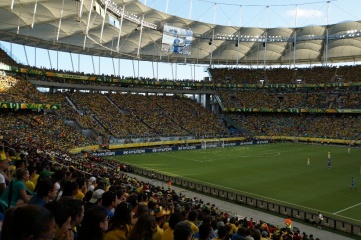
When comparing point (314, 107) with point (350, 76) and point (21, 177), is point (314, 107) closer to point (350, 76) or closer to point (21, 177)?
point (350, 76)

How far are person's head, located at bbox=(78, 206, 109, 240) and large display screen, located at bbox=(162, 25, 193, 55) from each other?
179ft

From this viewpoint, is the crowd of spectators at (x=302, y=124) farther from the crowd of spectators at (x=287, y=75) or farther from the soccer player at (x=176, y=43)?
the soccer player at (x=176, y=43)

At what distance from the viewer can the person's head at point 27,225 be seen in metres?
2.95

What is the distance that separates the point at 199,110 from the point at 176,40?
27.8m

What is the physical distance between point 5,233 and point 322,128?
77.8 meters

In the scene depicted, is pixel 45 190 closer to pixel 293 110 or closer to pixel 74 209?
pixel 74 209

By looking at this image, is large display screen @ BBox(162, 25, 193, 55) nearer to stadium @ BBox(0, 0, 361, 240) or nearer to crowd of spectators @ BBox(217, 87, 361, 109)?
stadium @ BBox(0, 0, 361, 240)

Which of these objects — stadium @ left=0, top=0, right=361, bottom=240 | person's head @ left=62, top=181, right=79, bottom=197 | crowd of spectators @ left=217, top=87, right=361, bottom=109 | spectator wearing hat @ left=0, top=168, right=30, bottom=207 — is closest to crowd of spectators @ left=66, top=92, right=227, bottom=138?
stadium @ left=0, top=0, right=361, bottom=240

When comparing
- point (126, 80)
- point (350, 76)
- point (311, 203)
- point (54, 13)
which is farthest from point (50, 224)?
point (350, 76)

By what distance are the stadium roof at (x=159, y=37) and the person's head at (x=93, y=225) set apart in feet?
149

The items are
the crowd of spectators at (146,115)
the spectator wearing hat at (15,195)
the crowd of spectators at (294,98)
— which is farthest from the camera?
the crowd of spectators at (294,98)

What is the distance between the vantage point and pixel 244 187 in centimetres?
3145

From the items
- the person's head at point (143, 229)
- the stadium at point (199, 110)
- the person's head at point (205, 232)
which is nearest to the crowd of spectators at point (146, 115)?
the stadium at point (199, 110)

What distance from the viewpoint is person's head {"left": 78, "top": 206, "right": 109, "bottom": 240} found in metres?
4.22
